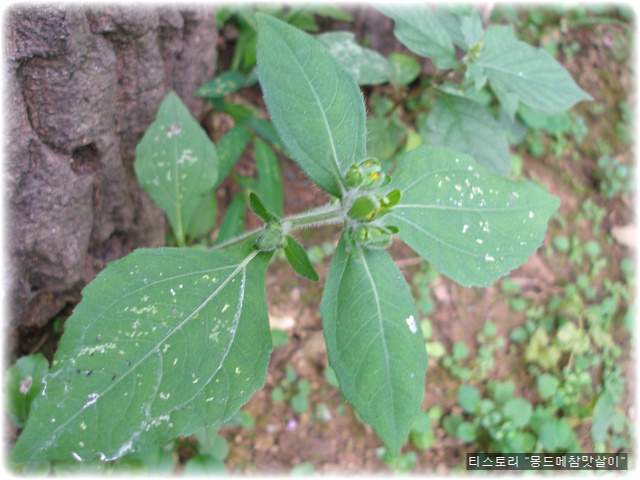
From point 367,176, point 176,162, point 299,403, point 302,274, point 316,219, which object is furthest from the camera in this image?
point 299,403

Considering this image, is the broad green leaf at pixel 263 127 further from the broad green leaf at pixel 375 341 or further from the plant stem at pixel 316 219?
the broad green leaf at pixel 375 341

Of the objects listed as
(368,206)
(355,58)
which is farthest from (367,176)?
(355,58)

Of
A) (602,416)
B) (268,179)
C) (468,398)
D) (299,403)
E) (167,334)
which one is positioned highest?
(167,334)

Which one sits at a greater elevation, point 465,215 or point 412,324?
point 465,215

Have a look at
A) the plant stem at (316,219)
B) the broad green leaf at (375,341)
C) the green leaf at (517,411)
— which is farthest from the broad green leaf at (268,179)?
the green leaf at (517,411)

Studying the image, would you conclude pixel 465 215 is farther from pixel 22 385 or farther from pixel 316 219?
pixel 22 385

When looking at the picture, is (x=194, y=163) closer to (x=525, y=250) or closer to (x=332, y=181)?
(x=332, y=181)

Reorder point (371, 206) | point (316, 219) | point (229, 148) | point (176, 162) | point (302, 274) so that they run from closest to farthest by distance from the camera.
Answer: point (371, 206) → point (302, 274) → point (316, 219) → point (176, 162) → point (229, 148)
